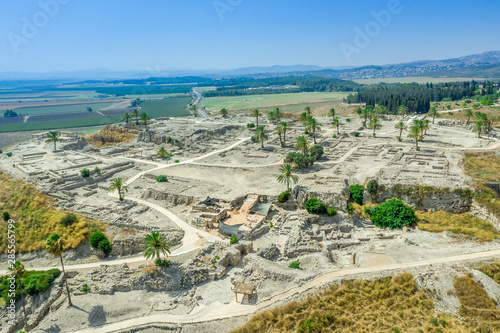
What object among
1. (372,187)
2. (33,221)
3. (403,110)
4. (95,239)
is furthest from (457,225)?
(403,110)

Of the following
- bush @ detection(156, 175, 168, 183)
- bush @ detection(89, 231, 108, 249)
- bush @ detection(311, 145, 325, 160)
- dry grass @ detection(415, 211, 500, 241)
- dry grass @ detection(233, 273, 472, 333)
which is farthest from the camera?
bush @ detection(311, 145, 325, 160)

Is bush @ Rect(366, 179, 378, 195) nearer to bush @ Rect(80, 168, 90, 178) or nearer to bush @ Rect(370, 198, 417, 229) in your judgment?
bush @ Rect(370, 198, 417, 229)

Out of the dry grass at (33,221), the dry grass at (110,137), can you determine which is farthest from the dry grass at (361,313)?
the dry grass at (110,137)

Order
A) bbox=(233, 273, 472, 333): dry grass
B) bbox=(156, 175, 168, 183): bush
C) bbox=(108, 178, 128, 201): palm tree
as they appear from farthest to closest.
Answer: bbox=(156, 175, 168, 183): bush
bbox=(108, 178, 128, 201): palm tree
bbox=(233, 273, 472, 333): dry grass

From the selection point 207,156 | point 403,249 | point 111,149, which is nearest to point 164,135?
point 111,149

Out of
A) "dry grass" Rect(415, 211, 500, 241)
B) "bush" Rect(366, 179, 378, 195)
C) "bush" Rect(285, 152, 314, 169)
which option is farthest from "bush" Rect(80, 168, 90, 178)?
"dry grass" Rect(415, 211, 500, 241)

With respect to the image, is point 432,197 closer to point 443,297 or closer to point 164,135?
point 443,297

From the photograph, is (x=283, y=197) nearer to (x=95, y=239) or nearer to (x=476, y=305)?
(x=95, y=239)
